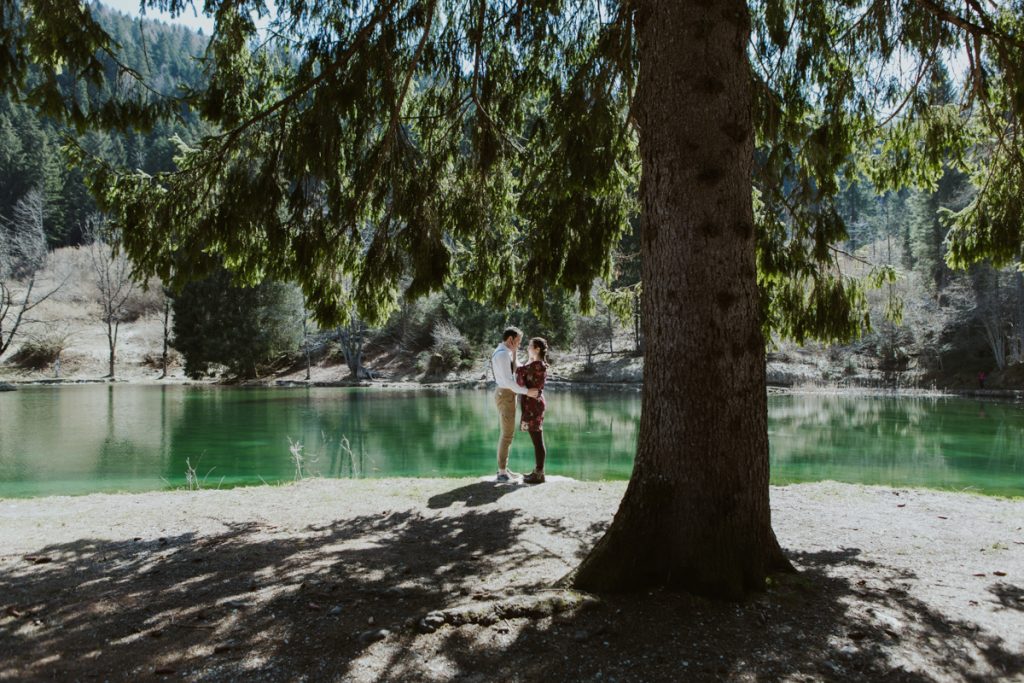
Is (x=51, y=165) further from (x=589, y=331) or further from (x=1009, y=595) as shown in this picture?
(x=1009, y=595)

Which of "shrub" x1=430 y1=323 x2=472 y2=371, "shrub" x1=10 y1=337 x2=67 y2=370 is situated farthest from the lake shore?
"shrub" x1=10 y1=337 x2=67 y2=370

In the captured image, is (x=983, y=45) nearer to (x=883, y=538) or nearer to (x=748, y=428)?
(x=883, y=538)

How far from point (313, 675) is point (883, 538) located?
3831mm

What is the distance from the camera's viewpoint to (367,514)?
561 cm

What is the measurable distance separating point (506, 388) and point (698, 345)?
3.87 metres

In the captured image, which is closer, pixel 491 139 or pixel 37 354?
pixel 491 139

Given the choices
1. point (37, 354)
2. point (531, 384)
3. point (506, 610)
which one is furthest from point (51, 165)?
point (506, 610)

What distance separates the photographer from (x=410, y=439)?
17.7m

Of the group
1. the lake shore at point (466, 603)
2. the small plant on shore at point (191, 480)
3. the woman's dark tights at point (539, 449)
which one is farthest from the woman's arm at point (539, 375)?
the small plant on shore at point (191, 480)

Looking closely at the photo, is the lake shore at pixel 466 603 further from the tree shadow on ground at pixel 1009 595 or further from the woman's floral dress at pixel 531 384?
the woman's floral dress at pixel 531 384

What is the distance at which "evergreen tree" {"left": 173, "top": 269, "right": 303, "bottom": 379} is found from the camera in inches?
1312

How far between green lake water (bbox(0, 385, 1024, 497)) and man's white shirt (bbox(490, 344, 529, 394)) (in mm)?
5187

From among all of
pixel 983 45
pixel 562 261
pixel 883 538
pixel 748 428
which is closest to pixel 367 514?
pixel 562 261

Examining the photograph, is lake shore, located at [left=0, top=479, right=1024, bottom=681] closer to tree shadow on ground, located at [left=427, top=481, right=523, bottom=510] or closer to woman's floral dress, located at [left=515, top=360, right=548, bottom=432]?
tree shadow on ground, located at [left=427, top=481, right=523, bottom=510]
